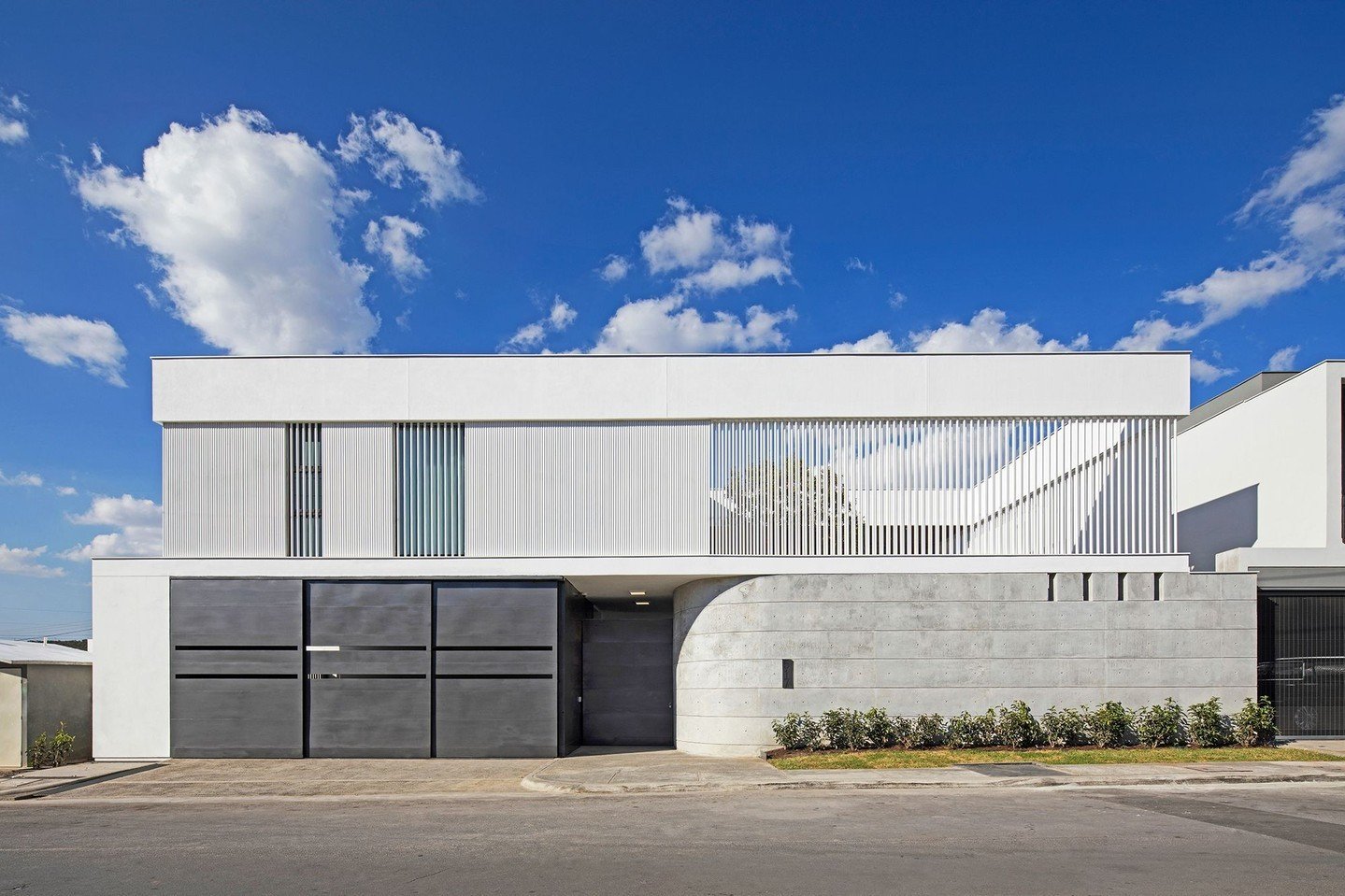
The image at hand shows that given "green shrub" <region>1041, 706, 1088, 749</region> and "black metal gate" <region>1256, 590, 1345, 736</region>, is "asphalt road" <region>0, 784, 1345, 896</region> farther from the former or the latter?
"black metal gate" <region>1256, 590, 1345, 736</region>

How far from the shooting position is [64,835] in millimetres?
11133

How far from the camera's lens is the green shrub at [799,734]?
54.7 feet

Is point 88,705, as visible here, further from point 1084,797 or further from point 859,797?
point 1084,797

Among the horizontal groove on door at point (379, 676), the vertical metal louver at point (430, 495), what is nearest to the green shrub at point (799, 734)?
the horizontal groove on door at point (379, 676)

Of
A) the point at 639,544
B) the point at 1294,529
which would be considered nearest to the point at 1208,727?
the point at 1294,529

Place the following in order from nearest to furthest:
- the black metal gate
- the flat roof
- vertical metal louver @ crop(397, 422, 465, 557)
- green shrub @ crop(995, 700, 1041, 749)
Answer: green shrub @ crop(995, 700, 1041, 749)
the black metal gate
the flat roof
vertical metal louver @ crop(397, 422, 465, 557)

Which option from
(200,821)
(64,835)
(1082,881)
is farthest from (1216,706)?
(64,835)

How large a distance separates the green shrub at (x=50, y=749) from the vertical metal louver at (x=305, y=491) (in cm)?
546

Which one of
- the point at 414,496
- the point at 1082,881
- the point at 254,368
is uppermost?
the point at 254,368

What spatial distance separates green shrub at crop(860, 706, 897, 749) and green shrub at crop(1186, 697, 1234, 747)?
5.64 metres

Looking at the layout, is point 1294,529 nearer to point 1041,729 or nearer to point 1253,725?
point 1253,725

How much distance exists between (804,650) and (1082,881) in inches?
354

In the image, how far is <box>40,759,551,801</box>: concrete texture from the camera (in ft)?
46.7

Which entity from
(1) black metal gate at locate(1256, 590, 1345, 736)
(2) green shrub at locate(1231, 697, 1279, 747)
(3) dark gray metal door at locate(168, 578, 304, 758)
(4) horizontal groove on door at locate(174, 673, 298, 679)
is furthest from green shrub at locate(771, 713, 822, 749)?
(4) horizontal groove on door at locate(174, 673, 298, 679)
